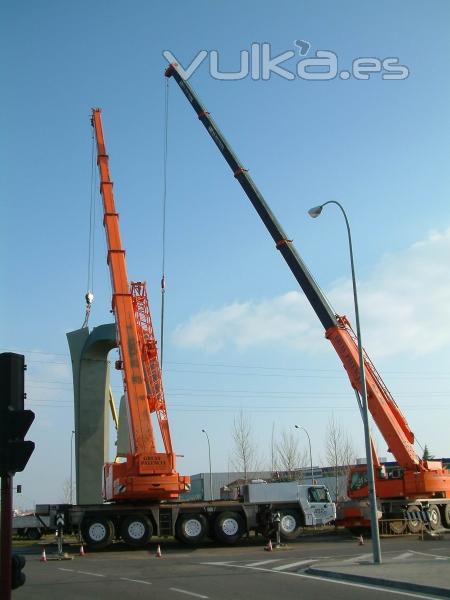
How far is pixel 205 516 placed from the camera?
2594 centimetres

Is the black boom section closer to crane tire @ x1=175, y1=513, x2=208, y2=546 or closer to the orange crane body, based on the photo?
the orange crane body

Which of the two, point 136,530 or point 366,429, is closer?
point 366,429

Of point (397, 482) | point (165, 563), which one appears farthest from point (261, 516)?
point (165, 563)

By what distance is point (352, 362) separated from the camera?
26.0 meters

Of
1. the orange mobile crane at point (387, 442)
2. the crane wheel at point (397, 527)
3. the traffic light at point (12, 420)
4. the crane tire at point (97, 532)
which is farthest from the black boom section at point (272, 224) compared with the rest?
the traffic light at point (12, 420)

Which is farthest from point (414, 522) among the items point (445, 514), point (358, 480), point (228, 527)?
point (228, 527)

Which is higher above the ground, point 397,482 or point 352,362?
point 352,362

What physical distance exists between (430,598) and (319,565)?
5.79 meters

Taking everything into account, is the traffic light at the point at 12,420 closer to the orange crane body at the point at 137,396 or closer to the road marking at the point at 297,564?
the road marking at the point at 297,564

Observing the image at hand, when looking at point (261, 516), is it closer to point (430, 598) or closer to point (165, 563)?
point (165, 563)

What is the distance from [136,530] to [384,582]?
13.8 meters

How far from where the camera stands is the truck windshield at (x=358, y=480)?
28.4 meters

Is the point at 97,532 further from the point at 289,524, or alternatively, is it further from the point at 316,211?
the point at 316,211

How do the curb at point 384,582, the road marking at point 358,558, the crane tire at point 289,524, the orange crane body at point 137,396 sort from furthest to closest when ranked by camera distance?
the crane tire at point 289,524 < the orange crane body at point 137,396 < the road marking at point 358,558 < the curb at point 384,582
